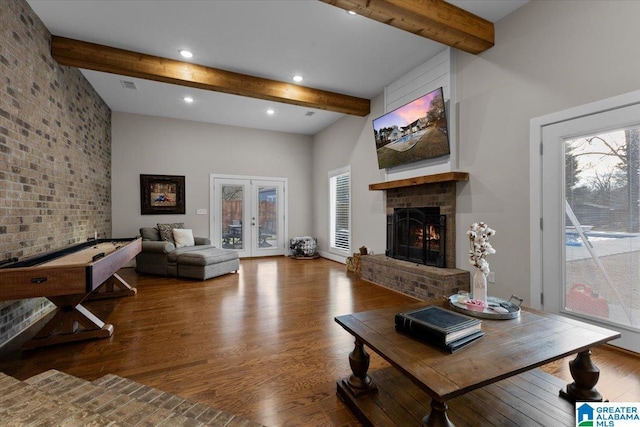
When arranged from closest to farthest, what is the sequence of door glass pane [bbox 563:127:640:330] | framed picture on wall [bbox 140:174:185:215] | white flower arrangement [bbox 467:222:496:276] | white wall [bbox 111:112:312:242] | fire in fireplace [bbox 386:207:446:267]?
white flower arrangement [bbox 467:222:496:276] < door glass pane [bbox 563:127:640:330] < fire in fireplace [bbox 386:207:446:267] < white wall [bbox 111:112:312:242] < framed picture on wall [bbox 140:174:185:215]

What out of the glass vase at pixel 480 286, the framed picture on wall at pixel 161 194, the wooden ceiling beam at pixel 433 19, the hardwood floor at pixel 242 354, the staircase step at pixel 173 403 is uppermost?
the wooden ceiling beam at pixel 433 19

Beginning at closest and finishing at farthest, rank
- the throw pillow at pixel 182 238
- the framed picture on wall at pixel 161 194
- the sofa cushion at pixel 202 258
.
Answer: the sofa cushion at pixel 202 258 < the throw pillow at pixel 182 238 < the framed picture on wall at pixel 161 194

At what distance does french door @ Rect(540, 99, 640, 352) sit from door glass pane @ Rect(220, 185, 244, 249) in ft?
19.6

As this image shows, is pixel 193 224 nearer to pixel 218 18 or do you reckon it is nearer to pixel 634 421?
pixel 218 18

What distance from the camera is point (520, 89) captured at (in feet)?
9.80

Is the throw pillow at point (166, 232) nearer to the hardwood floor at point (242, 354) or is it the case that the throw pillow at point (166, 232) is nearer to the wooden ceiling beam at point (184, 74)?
the hardwood floor at point (242, 354)

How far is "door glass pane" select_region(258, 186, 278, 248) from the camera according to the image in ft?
23.9

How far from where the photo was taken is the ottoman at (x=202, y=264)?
4.77 m

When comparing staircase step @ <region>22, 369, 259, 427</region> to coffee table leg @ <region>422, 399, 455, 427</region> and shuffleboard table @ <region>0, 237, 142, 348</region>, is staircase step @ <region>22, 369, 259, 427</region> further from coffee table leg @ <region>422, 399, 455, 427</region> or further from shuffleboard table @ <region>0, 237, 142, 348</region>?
coffee table leg @ <region>422, 399, 455, 427</region>

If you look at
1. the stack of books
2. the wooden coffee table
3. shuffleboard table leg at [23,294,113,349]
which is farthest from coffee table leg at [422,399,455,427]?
shuffleboard table leg at [23,294,113,349]

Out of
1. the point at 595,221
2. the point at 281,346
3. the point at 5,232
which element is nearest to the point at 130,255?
the point at 5,232

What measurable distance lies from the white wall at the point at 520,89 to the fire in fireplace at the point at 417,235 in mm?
269

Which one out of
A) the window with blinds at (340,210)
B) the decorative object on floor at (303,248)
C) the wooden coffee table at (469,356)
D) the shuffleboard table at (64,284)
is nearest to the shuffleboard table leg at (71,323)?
the shuffleboard table at (64,284)

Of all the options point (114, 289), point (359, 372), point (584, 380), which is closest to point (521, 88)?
point (584, 380)
